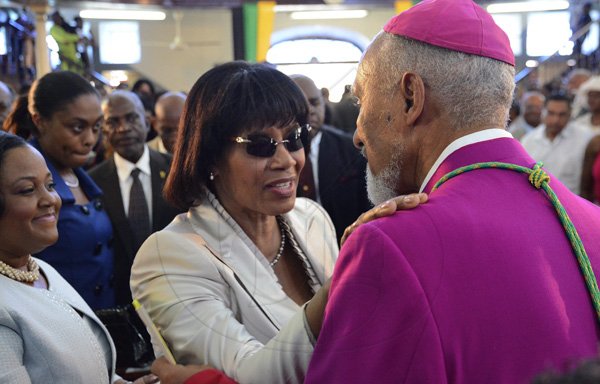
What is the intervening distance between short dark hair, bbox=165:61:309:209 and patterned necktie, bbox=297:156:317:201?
0.17m

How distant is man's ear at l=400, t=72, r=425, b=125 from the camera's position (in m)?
1.33

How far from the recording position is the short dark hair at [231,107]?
5.56 feet

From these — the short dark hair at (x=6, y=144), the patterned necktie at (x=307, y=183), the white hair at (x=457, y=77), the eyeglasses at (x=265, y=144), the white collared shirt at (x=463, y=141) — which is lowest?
the patterned necktie at (x=307, y=183)

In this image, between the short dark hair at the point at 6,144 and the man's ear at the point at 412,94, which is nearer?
the man's ear at the point at 412,94

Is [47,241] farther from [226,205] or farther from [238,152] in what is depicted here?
[238,152]

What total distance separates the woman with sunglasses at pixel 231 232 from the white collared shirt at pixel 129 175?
124 millimetres

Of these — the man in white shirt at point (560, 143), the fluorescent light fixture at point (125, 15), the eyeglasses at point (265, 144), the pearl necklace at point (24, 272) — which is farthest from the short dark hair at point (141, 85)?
the man in white shirt at point (560, 143)

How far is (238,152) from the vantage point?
171cm

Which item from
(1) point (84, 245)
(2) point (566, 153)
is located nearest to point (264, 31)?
(1) point (84, 245)

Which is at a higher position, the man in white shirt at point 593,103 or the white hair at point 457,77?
the white hair at point 457,77

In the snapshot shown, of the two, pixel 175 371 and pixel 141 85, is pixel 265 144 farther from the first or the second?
pixel 175 371

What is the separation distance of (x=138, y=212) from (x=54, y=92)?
103 cm

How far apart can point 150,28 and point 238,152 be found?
330 millimetres

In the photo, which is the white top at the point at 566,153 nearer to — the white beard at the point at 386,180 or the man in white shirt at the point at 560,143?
the man in white shirt at the point at 560,143
